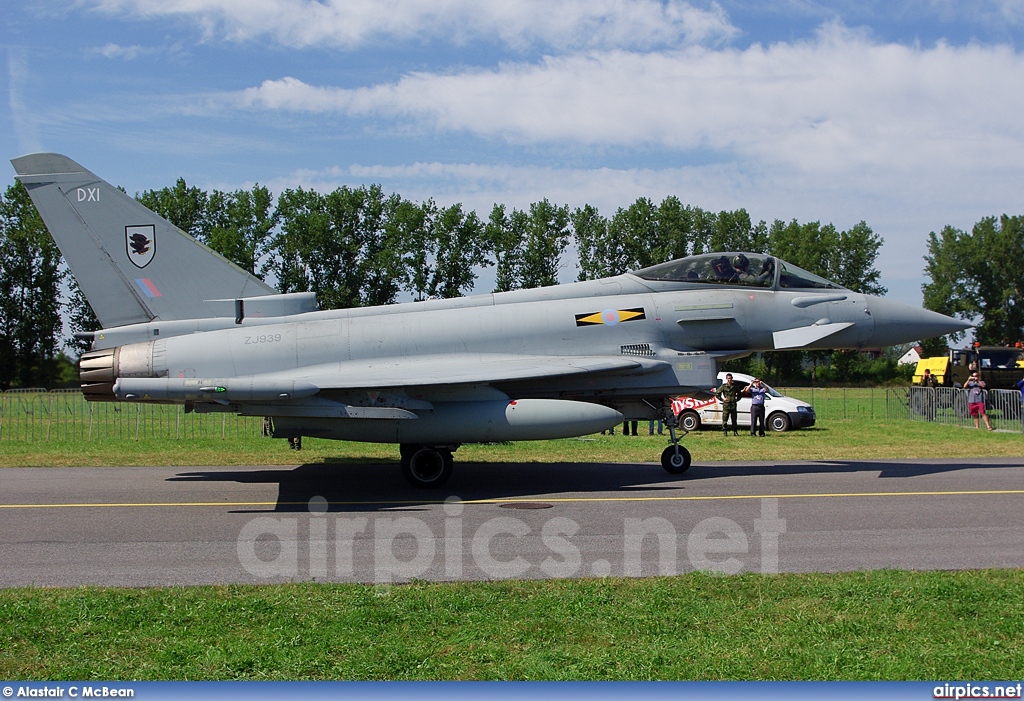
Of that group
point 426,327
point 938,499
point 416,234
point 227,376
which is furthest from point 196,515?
point 416,234

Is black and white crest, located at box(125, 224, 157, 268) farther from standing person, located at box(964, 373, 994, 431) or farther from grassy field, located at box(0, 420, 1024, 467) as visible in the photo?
standing person, located at box(964, 373, 994, 431)

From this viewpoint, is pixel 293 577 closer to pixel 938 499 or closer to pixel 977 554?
pixel 977 554

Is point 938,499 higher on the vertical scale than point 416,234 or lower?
lower

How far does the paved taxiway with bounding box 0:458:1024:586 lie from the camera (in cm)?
834

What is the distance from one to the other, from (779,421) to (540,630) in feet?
72.2

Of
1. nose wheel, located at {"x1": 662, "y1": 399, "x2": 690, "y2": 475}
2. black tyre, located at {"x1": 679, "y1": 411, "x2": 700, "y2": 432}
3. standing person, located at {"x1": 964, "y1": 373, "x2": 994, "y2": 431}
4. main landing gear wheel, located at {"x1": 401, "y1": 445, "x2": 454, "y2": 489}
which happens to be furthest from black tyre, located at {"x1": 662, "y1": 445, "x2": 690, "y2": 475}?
standing person, located at {"x1": 964, "y1": 373, "x2": 994, "y2": 431}

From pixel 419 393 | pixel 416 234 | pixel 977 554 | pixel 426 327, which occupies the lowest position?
pixel 977 554

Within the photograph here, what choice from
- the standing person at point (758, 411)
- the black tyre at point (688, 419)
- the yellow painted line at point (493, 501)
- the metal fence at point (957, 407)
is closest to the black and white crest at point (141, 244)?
the yellow painted line at point (493, 501)

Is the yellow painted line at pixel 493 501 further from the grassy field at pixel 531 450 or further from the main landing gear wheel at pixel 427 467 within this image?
the grassy field at pixel 531 450

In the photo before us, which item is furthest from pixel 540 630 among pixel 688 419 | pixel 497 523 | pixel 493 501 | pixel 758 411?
pixel 688 419

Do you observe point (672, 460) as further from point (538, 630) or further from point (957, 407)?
point (957, 407)

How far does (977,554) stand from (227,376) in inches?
406

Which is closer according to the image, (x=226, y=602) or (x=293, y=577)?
(x=226, y=602)

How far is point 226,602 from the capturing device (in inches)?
270
